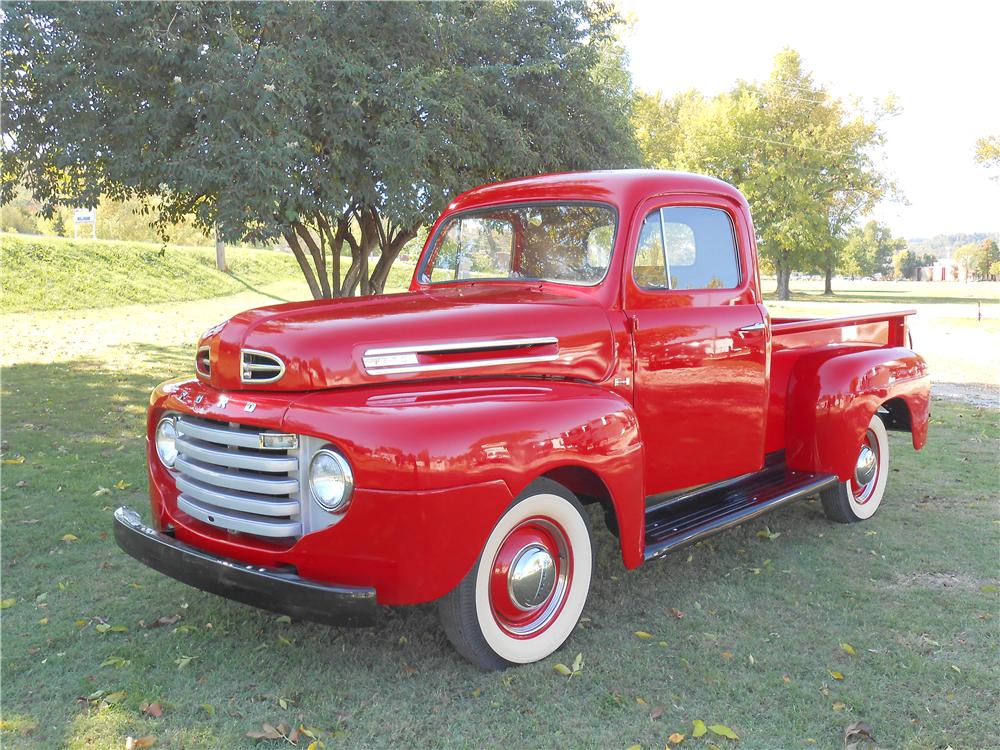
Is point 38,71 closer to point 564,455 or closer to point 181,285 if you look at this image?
point 564,455

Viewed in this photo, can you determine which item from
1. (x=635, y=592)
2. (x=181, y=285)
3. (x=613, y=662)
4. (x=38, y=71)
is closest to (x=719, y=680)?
(x=613, y=662)

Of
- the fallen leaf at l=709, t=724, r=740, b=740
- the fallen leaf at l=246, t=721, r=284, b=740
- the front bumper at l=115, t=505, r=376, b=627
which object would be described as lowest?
the fallen leaf at l=709, t=724, r=740, b=740

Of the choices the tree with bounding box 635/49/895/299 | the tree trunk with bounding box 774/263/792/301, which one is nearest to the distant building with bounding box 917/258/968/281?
the tree trunk with bounding box 774/263/792/301

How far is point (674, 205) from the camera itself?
4.43 metres

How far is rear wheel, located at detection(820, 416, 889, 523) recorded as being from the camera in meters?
5.47

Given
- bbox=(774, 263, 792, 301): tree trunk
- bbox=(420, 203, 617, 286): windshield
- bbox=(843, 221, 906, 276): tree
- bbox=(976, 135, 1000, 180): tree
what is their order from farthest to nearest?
bbox=(843, 221, 906, 276): tree
bbox=(774, 263, 792, 301): tree trunk
bbox=(976, 135, 1000, 180): tree
bbox=(420, 203, 617, 286): windshield

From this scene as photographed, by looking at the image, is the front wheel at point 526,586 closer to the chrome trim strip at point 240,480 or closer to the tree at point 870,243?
the chrome trim strip at point 240,480

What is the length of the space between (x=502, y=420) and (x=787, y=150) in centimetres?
3820

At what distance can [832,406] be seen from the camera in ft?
16.6

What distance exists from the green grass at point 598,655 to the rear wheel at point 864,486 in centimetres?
13

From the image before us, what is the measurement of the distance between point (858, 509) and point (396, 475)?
3800mm

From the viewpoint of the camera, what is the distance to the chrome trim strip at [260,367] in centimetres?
333

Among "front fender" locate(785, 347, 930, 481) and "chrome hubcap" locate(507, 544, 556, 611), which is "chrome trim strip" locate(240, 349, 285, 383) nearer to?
"chrome hubcap" locate(507, 544, 556, 611)

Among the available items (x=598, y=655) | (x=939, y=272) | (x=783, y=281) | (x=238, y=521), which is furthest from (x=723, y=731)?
(x=939, y=272)
